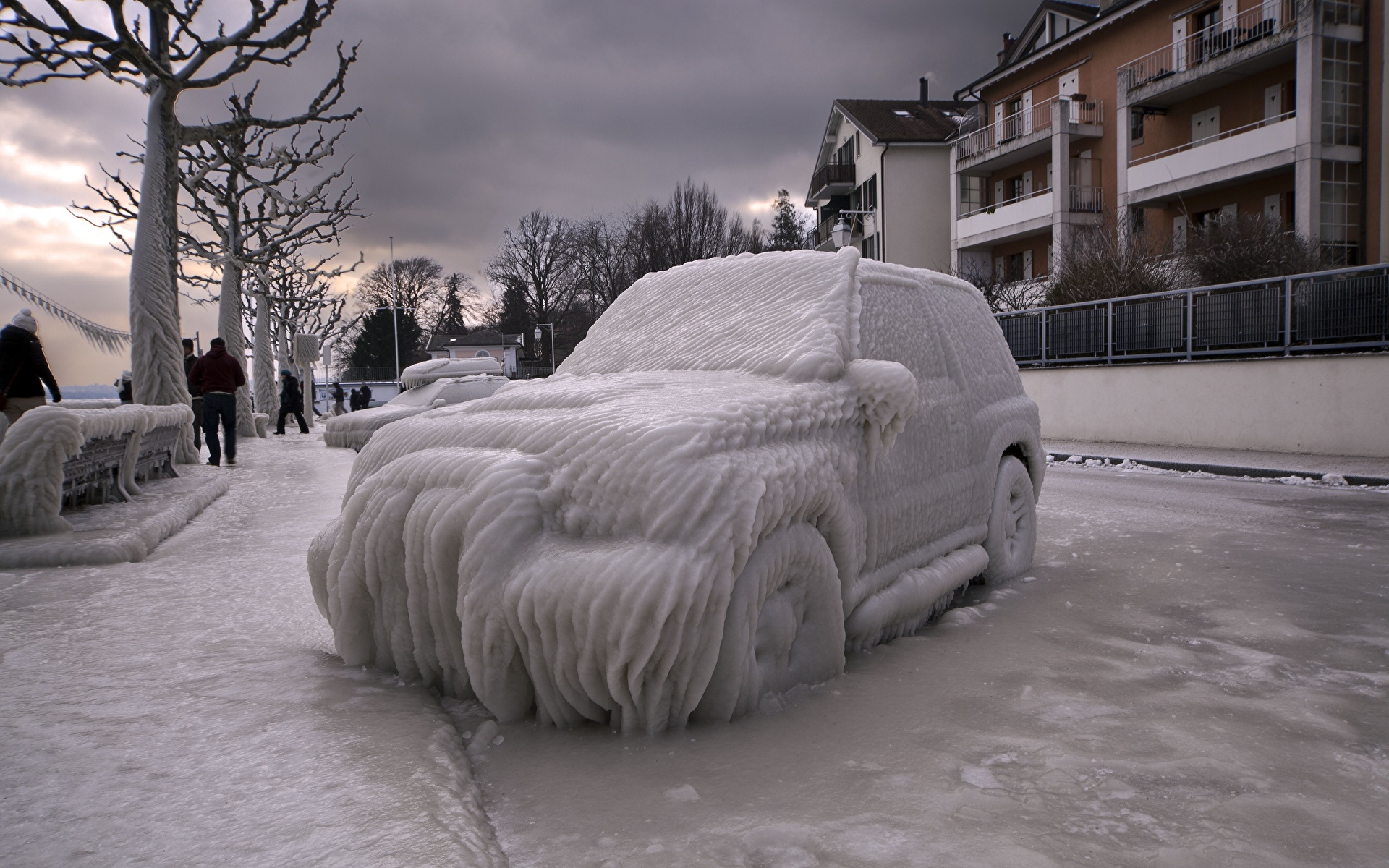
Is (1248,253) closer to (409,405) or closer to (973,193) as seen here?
(409,405)

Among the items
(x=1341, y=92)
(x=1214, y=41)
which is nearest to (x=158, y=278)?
(x=1341, y=92)

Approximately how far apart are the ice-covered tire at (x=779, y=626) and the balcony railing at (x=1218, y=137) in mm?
22556

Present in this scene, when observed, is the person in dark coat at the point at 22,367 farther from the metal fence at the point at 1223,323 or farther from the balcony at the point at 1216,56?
the balcony at the point at 1216,56

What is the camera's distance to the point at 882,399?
2.96 m

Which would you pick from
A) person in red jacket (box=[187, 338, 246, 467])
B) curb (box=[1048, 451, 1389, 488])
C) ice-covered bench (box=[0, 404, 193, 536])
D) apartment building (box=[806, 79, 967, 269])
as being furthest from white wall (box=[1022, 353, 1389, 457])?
apartment building (box=[806, 79, 967, 269])

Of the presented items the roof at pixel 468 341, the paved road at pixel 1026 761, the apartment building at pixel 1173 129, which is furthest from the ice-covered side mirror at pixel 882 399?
the roof at pixel 468 341

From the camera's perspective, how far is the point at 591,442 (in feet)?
8.12

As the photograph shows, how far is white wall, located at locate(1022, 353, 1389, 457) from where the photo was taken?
1034 centimetres

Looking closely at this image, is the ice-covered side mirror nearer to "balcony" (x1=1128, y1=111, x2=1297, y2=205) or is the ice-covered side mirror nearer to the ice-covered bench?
the ice-covered bench

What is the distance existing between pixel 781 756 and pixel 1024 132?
3157 cm

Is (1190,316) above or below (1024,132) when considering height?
below

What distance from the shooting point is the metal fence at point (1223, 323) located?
1063 centimetres

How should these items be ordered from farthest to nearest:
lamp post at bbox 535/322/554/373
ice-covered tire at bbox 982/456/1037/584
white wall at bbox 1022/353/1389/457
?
lamp post at bbox 535/322/554/373 < white wall at bbox 1022/353/1389/457 < ice-covered tire at bbox 982/456/1037/584

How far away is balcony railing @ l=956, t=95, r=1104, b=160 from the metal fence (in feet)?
49.2
